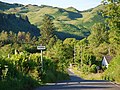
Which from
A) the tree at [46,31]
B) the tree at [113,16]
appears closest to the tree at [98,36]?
the tree at [46,31]

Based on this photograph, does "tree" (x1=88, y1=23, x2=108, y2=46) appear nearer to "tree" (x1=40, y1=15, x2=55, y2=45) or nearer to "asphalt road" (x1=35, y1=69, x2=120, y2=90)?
"tree" (x1=40, y1=15, x2=55, y2=45)

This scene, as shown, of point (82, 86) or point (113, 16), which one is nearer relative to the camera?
point (82, 86)

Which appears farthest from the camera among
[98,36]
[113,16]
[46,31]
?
[46,31]

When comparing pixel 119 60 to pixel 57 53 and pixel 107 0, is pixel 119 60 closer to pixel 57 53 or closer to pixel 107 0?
pixel 107 0

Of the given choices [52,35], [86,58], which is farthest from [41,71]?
Answer: [52,35]

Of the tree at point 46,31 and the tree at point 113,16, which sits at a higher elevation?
the tree at point 46,31

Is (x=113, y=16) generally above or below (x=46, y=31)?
below

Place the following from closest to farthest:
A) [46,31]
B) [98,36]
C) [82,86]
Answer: [82,86] → [98,36] → [46,31]

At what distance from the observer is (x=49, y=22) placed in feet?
523

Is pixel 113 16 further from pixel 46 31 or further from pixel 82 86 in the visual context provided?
pixel 46 31

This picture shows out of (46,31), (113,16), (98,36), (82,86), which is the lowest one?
(82,86)

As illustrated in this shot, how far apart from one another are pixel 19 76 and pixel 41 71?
1207 centimetres

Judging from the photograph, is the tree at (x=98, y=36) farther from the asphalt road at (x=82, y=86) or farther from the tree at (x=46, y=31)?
the asphalt road at (x=82, y=86)

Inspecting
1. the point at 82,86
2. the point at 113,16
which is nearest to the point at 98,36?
the point at 113,16
